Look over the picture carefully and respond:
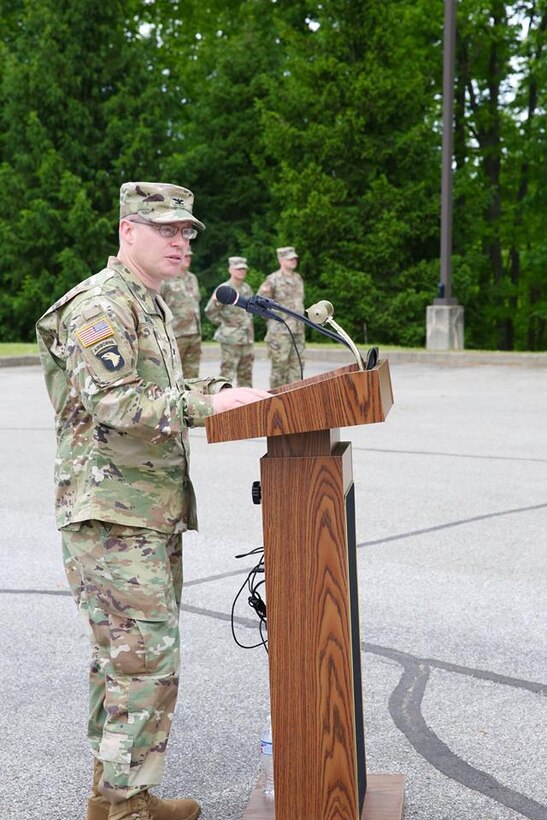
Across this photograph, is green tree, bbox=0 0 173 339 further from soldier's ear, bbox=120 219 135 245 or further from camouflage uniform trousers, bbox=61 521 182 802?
camouflage uniform trousers, bbox=61 521 182 802

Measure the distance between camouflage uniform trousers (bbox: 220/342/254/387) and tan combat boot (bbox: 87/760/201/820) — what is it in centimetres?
1255

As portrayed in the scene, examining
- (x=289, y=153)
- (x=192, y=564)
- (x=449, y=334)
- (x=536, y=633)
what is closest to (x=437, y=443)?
(x=192, y=564)

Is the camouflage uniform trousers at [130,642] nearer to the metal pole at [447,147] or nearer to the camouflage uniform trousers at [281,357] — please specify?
the camouflage uniform trousers at [281,357]

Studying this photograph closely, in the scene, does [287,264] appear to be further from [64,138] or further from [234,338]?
[64,138]

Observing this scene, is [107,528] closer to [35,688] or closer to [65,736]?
[65,736]

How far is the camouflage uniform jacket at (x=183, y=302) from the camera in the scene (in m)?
15.0

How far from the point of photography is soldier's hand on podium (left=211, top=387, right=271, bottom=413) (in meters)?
3.13

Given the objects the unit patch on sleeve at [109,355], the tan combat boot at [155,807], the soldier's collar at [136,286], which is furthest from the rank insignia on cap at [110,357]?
the tan combat boot at [155,807]

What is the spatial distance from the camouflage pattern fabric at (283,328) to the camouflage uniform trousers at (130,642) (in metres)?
12.1

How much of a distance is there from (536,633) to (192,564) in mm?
2132

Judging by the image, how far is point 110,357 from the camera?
10.4 ft

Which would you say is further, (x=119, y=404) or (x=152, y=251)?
(x=152, y=251)

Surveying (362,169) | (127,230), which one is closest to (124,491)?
(127,230)

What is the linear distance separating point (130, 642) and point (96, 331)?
0.84 metres
